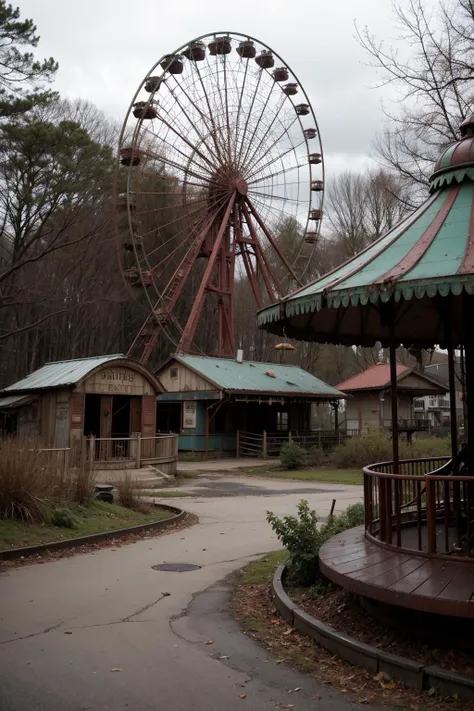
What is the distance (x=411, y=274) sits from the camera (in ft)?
18.9

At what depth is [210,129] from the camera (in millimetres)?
35781

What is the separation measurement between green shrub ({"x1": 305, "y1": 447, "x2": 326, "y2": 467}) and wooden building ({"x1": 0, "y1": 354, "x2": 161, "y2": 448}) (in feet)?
26.3

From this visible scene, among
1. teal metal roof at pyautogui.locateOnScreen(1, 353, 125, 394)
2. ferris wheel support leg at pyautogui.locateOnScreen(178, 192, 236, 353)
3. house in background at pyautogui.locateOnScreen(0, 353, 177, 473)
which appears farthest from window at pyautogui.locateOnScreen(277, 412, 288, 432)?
teal metal roof at pyautogui.locateOnScreen(1, 353, 125, 394)

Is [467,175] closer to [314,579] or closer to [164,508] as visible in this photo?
[314,579]

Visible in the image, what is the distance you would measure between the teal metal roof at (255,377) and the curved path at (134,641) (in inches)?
885

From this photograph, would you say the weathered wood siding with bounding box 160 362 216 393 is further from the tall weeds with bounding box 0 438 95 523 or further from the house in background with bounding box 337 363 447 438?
the tall weeds with bounding box 0 438 95 523

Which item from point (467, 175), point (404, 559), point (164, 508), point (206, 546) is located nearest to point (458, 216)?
point (467, 175)

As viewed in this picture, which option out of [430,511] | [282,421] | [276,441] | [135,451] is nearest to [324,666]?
[430,511]

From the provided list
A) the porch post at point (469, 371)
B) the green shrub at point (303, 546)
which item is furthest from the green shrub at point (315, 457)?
the porch post at point (469, 371)

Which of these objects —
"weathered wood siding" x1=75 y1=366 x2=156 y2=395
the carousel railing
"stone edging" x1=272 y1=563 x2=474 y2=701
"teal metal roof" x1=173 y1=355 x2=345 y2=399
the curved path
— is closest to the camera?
"stone edging" x1=272 y1=563 x2=474 y2=701

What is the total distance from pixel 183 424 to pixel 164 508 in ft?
63.7

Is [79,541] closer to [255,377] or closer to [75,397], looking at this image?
[75,397]

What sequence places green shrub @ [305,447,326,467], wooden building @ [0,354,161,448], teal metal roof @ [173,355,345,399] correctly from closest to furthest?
wooden building @ [0,354,161,448], green shrub @ [305,447,326,467], teal metal roof @ [173,355,345,399]

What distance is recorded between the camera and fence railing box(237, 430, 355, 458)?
109ft
